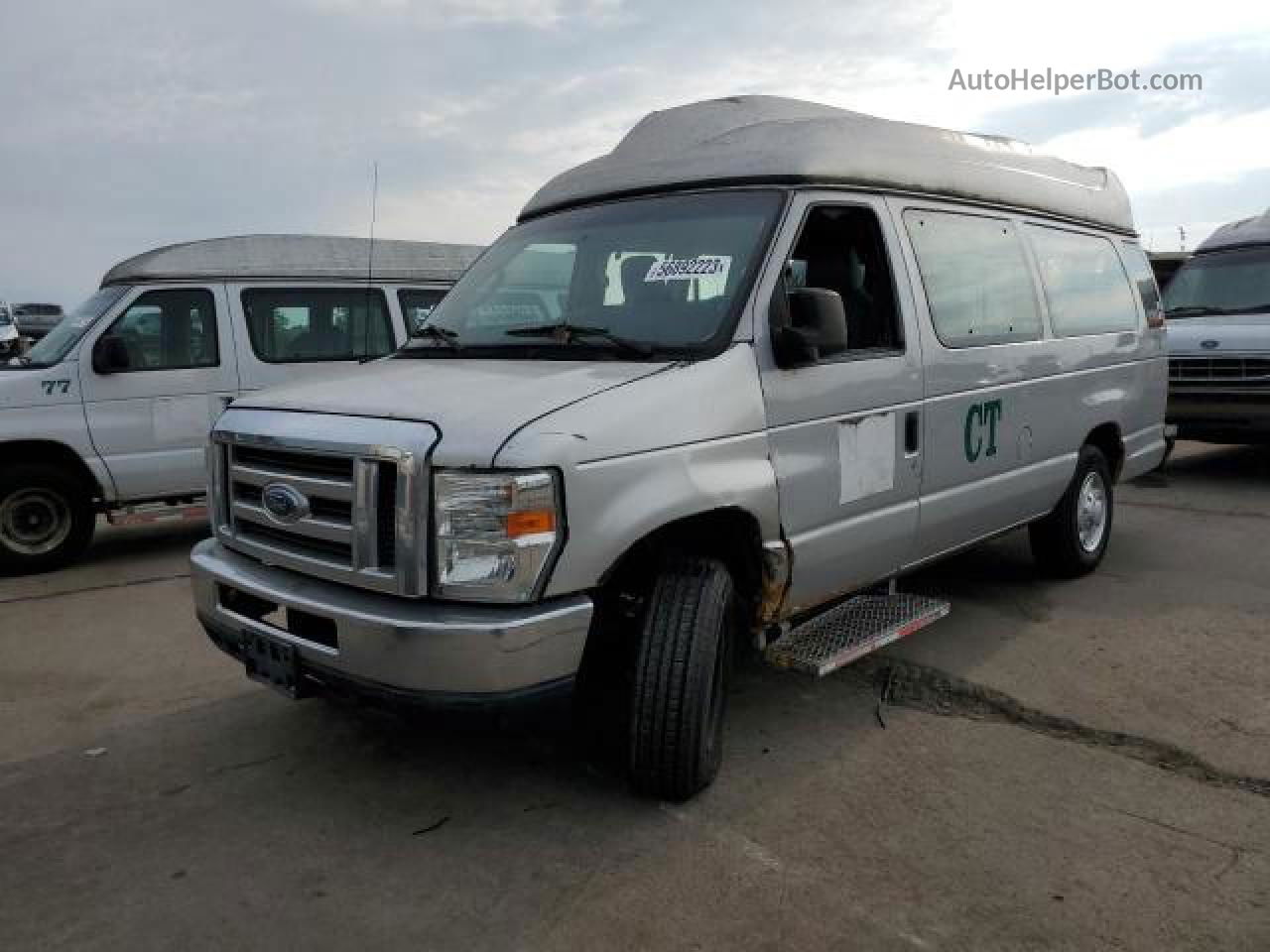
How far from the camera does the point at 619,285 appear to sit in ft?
12.0

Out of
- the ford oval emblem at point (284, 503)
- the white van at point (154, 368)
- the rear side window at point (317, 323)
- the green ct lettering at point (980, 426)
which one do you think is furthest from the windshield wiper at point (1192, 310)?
the ford oval emblem at point (284, 503)

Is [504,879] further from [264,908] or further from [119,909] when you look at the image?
[119,909]

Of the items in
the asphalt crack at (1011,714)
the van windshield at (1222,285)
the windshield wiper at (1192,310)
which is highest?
the van windshield at (1222,285)

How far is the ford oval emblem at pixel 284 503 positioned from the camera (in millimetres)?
3051

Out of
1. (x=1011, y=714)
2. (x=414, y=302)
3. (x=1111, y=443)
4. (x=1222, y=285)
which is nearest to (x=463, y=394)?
(x=1011, y=714)

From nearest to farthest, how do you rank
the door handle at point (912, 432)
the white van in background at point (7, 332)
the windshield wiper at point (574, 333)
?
the windshield wiper at point (574, 333) → the door handle at point (912, 432) → the white van in background at point (7, 332)

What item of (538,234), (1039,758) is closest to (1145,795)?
(1039,758)

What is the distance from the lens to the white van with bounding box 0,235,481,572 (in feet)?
21.8

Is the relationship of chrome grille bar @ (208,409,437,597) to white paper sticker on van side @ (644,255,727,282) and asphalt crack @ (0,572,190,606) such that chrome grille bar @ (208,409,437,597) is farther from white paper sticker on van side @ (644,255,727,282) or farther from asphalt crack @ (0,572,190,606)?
asphalt crack @ (0,572,190,606)

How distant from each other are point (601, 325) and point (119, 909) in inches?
90.2

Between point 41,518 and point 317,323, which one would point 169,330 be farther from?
point 41,518

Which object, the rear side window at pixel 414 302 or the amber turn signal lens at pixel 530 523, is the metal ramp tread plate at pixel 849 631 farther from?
the rear side window at pixel 414 302

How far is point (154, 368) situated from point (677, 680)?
215 inches

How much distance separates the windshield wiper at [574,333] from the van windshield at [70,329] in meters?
4.50
